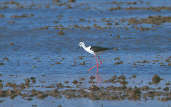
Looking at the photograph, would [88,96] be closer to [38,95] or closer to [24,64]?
[38,95]

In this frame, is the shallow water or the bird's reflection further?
the shallow water

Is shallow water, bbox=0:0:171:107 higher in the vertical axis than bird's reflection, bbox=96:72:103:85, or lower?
higher

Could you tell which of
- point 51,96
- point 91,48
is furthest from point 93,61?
point 51,96

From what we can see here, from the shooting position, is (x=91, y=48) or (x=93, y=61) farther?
(x=93, y=61)

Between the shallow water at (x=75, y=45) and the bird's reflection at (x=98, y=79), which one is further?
the shallow water at (x=75, y=45)

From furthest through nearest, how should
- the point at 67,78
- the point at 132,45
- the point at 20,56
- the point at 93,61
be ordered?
the point at 132,45 < the point at 20,56 < the point at 93,61 < the point at 67,78

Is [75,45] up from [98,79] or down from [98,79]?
up

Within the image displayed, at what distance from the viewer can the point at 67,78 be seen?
13.8 metres

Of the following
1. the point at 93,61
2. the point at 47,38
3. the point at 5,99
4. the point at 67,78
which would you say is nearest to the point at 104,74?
the point at 67,78

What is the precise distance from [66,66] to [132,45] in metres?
5.46

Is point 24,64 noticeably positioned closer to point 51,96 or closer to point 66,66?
point 66,66

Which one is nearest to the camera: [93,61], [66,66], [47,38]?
[66,66]

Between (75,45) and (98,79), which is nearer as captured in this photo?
(98,79)

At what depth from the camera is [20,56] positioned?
1827cm
